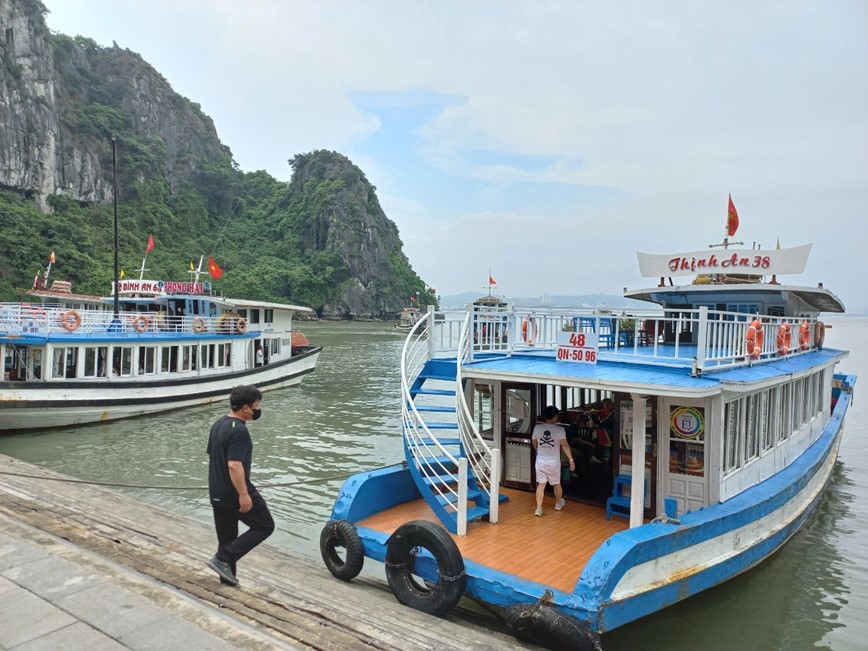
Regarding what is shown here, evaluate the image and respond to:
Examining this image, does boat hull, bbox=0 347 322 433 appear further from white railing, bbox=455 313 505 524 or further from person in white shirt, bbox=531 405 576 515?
person in white shirt, bbox=531 405 576 515

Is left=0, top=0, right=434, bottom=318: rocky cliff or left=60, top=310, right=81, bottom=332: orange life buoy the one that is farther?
left=0, top=0, right=434, bottom=318: rocky cliff

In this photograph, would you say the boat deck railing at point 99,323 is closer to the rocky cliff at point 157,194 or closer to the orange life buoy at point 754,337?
the orange life buoy at point 754,337

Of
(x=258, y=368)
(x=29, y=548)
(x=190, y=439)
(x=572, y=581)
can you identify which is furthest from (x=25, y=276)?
(x=572, y=581)

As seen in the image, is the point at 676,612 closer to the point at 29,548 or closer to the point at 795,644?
the point at 795,644

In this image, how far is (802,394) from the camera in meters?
10.4

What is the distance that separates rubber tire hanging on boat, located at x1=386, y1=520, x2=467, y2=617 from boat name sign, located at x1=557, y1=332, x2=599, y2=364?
281cm

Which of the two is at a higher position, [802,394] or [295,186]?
[295,186]

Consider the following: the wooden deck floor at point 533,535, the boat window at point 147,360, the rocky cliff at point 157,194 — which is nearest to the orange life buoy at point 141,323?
the boat window at point 147,360

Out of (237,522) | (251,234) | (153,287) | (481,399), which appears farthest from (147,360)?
(251,234)

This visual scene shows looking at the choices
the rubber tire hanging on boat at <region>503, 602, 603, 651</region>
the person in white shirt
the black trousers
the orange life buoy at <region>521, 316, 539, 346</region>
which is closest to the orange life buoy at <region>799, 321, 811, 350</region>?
the orange life buoy at <region>521, 316, 539, 346</region>

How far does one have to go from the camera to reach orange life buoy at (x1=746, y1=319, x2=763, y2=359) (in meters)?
7.19

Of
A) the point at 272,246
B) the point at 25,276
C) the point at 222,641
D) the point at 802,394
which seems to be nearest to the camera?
the point at 222,641

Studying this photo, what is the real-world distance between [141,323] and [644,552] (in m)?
19.2

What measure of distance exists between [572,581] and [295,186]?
138836mm
